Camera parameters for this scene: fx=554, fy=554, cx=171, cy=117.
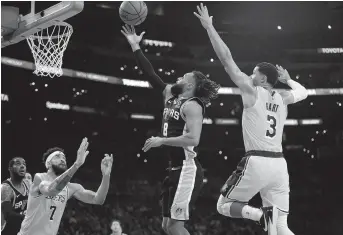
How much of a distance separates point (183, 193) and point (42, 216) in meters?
1.61

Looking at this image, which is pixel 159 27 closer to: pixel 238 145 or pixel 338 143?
pixel 238 145

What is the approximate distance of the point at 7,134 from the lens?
22.6 meters

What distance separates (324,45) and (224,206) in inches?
857

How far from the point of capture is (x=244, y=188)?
18.4ft

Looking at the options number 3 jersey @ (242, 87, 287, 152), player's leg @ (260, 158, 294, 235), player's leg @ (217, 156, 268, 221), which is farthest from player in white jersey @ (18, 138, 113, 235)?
player's leg @ (260, 158, 294, 235)

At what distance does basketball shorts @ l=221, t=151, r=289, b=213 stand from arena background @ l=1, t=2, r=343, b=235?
1607 cm

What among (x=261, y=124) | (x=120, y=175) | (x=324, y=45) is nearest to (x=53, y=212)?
(x=261, y=124)

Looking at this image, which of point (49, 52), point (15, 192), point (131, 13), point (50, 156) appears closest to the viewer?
point (50, 156)

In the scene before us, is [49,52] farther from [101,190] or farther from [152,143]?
[152,143]

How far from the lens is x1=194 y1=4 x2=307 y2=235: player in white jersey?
18.1 feet

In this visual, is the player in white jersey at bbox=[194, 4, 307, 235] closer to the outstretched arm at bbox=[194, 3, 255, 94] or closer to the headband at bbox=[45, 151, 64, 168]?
the outstretched arm at bbox=[194, 3, 255, 94]

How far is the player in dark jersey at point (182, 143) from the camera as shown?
567cm

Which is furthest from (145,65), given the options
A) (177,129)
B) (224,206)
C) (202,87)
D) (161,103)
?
(161,103)

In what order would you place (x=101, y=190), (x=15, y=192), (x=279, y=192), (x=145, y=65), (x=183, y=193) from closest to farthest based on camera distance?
(x=279, y=192) → (x=183, y=193) → (x=101, y=190) → (x=145, y=65) → (x=15, y=192)
